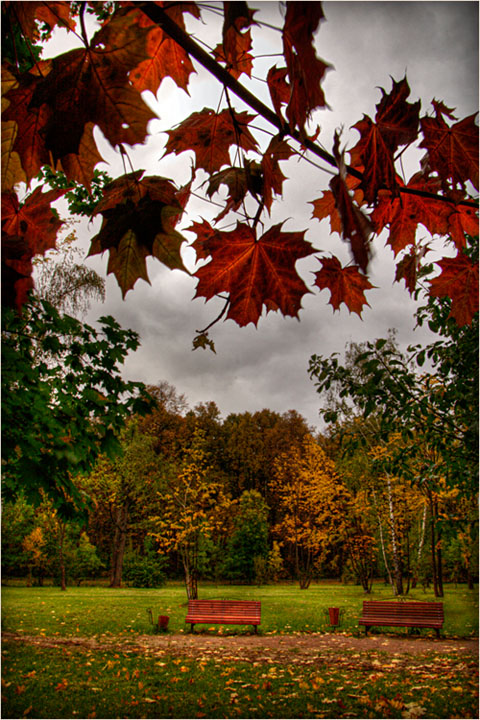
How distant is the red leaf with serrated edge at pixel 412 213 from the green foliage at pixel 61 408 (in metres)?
1.98

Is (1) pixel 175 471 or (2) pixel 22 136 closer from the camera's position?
(2) pixel 22 136

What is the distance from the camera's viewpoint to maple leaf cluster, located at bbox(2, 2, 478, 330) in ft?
2.05

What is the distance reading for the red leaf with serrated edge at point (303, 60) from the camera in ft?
1.65

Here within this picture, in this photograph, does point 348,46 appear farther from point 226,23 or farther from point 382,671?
point 382,671

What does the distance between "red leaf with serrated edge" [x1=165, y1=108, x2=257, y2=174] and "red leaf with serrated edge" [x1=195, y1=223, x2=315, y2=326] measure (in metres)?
0.31

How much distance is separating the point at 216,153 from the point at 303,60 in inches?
25.7

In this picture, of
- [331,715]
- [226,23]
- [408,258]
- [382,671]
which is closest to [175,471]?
[382,671]

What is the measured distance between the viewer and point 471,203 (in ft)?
3.19

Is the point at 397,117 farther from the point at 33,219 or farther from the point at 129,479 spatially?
the point at 129,479

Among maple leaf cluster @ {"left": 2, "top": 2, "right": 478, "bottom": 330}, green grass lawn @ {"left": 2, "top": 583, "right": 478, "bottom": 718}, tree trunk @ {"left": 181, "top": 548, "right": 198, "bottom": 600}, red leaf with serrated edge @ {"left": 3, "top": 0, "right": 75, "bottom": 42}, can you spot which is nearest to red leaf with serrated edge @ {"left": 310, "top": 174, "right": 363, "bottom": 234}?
maple leaf cluster @ {"left": 2, "top": 2, "right": 478, "bottom": 330}

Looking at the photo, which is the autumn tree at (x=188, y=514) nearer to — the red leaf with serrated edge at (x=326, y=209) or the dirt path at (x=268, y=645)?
the dirt path at (x=268, y=645)

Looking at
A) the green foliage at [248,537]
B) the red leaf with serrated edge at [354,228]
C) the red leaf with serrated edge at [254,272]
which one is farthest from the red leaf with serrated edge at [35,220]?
the green foliage at [248,537]

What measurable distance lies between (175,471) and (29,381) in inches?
441

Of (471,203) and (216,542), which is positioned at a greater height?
(471,203)
